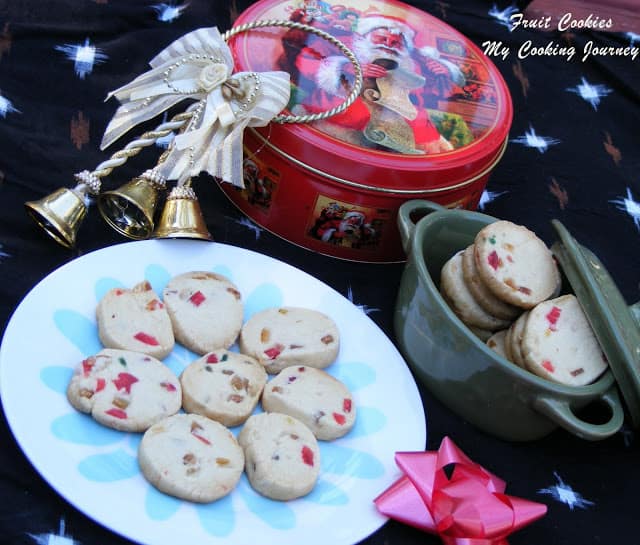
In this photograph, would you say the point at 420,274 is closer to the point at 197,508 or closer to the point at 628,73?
the point at 197,508

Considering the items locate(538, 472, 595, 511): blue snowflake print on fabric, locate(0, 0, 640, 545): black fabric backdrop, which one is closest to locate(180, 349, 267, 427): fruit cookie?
locate(0, 0, 640, 545): black fabric backdrop

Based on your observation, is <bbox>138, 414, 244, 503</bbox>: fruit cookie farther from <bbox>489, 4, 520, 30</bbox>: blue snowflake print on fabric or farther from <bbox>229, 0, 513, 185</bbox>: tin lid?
<bbox>489, 4, 520, 30</bbox>: blue snowflake print on fabric

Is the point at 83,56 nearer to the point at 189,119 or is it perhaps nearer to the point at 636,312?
the point at 189,119


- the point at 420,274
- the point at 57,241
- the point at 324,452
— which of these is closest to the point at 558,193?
the point at 420,274

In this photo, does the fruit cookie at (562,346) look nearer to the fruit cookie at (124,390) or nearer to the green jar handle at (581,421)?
the green jar handle at (581,421)

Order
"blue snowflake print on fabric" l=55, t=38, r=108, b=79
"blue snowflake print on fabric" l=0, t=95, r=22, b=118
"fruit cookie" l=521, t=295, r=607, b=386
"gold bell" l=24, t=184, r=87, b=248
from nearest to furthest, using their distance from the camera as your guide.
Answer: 1. "fruit cookie" l=521, t=295, r=607, b=386
2. "gold bell" l=24, t=184, r=87, b=248
3. "blue snowflake print on fabric" l=0, t=95, r=22, b=118
4. "blue snowflake print on fabric" l=55, t=38, r=108, b=79

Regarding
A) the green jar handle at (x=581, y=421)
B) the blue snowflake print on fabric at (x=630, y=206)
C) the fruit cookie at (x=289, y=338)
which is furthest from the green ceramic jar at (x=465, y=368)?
the blue snowflake print on fabric at (x=630, y=206)
